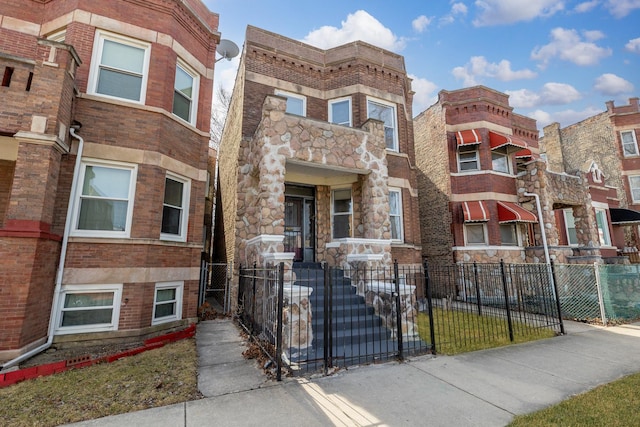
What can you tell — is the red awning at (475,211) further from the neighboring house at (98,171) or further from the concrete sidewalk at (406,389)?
the neighboring house at (98,171)

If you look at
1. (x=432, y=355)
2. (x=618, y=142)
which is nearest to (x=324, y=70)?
(x=432, y=355)

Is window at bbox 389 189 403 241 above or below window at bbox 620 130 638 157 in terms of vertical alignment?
below

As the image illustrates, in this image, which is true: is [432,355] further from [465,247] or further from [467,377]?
[465,247]

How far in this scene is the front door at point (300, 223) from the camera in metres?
10.4

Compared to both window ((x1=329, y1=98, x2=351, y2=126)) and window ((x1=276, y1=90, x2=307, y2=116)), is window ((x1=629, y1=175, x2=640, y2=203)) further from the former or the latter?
window ((x1=276, y1=90, x2=307, y2=116))

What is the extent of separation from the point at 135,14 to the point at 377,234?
29.2 feet

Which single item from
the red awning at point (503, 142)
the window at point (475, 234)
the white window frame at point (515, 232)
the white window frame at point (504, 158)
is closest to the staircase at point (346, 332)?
the window at point (475, 234)

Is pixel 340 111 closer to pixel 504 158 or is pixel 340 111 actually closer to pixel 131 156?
pixel 131 156

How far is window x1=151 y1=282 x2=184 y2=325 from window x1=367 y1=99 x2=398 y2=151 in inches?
353

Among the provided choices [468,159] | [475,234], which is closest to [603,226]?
[475,234]

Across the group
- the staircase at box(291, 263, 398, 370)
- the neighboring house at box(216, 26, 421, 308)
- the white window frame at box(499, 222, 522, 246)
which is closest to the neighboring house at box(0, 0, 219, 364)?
the neighboring house at box(216, 26, 421, 308)

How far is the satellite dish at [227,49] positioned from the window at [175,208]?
516cm

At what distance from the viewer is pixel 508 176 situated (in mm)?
14023

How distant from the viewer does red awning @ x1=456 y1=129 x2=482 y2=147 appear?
44.4 ft
